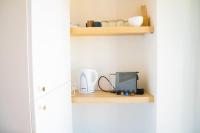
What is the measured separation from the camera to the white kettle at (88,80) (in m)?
1.93

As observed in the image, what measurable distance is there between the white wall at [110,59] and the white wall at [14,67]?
39.3 inches

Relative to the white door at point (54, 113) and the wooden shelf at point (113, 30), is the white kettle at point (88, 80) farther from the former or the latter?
the wooden shelf at point (113, 30)

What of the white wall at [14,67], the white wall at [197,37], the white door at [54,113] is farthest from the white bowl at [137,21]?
the white wall at [14,67]

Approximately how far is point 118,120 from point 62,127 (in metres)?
0.67

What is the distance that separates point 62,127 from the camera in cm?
163

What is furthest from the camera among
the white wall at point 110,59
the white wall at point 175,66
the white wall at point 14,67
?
the white wall at point 110,59

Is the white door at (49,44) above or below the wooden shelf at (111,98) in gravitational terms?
above

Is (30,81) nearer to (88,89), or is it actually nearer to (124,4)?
(88,89)

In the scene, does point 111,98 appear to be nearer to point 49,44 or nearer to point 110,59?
point 110,59

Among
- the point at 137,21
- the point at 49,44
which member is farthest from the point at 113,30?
the point at 49,44

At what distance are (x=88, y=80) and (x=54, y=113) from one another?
57 centimetres

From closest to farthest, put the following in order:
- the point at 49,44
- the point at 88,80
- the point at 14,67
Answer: the point at 14,67 < the point at 49,44 < the point at 88,80

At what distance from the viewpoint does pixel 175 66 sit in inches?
67.8

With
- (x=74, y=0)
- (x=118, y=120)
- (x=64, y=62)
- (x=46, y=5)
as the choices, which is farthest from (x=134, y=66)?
(x=46, y=5)
